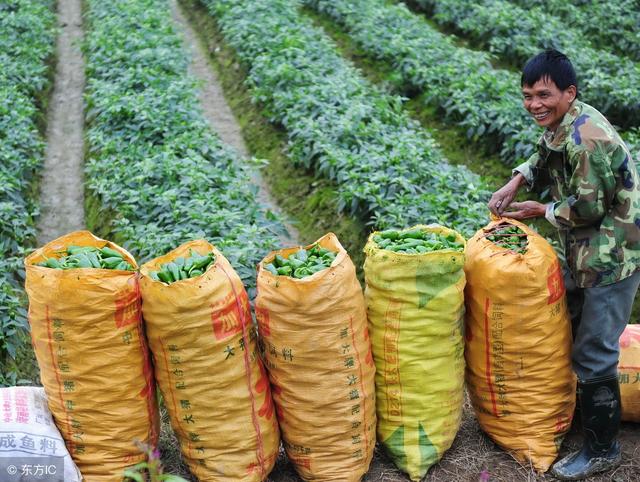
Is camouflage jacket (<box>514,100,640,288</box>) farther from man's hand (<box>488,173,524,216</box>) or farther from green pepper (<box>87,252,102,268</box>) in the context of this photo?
green pepper (<box>87,252,102,268</box>)

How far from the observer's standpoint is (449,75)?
9.12m

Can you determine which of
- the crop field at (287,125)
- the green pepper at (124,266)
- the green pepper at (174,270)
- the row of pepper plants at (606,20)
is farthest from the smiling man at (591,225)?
the row of pepper plants at (606,20)

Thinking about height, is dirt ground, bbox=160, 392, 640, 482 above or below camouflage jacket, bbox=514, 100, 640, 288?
below

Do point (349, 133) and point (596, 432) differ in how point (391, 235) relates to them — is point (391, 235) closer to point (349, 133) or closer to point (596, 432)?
point (596, 432)

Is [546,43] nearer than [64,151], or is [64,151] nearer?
[64,151]

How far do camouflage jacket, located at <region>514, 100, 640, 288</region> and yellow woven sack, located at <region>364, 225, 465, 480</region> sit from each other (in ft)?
1.65

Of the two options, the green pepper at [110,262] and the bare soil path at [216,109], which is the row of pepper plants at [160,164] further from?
the green pepper at [110,262]

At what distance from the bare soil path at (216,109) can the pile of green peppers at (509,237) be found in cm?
289

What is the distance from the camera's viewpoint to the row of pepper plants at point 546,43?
28.0 feet

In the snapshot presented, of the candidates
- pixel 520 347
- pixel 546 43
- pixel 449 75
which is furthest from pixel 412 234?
pixel 546 43

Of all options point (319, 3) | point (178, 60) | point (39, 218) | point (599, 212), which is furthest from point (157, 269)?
point (319, 3)

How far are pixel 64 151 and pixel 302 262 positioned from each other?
6528mm

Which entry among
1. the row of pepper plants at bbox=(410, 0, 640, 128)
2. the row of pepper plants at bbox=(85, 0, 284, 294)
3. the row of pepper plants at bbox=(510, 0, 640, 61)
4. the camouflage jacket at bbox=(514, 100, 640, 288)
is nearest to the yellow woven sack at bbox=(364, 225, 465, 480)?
the camouflage jacket at bbox=(514, 100, 640, 288)

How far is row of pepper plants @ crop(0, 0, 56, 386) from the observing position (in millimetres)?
4812
